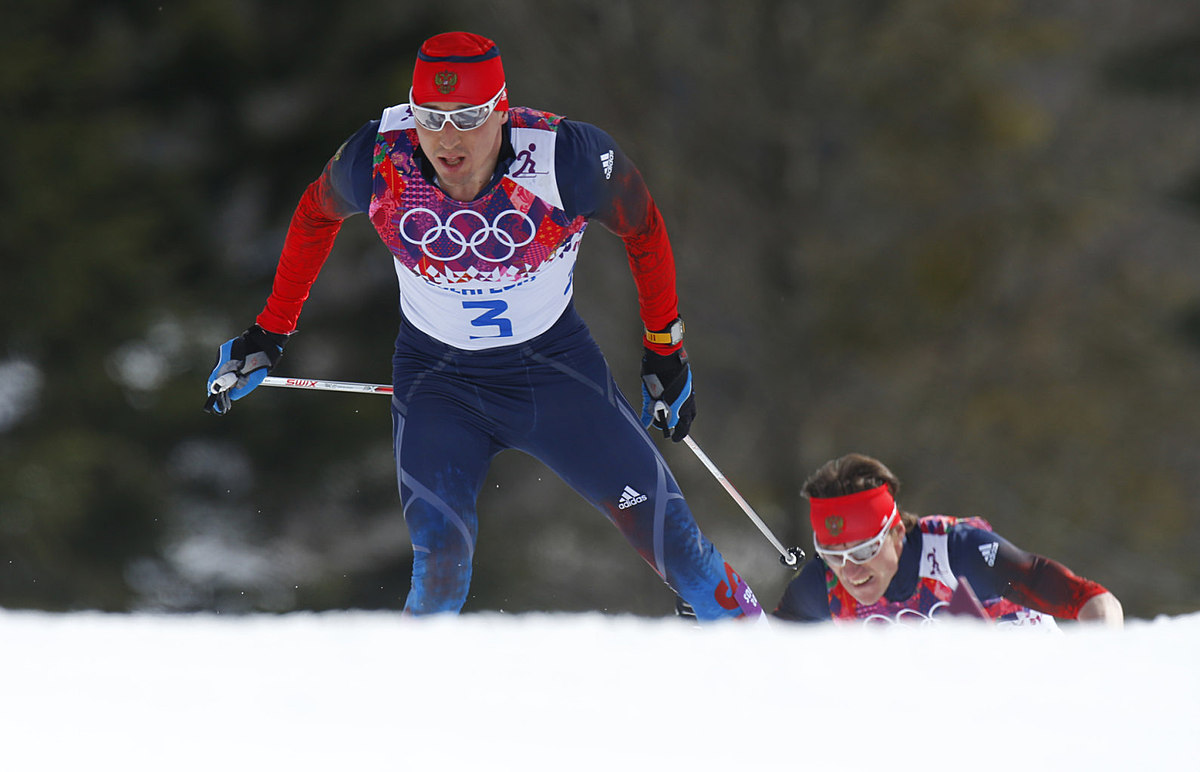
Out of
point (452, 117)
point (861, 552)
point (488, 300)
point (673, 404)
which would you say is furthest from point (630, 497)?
point (452, 117)

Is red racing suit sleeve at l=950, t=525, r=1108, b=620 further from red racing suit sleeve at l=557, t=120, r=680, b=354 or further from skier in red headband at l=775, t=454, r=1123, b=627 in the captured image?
red racing suit sleeve at l=557, t=120, r=680, b=354

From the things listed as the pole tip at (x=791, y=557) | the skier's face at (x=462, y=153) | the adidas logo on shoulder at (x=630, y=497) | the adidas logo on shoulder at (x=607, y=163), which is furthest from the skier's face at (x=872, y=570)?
the skier's face at (x=462, y=153)

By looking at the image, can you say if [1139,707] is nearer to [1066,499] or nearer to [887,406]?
[887,406]

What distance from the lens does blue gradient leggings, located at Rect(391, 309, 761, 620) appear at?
3.09 m

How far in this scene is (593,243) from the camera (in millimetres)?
10719

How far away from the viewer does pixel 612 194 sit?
10.2 feet

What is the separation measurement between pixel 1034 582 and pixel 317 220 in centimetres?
197

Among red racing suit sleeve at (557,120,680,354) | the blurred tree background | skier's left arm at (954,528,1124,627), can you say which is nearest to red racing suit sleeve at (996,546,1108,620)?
skier's left arm at (954,528,1124,627)

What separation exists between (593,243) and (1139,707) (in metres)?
9.27

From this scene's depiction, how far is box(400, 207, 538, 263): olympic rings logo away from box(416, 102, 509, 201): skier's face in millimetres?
59

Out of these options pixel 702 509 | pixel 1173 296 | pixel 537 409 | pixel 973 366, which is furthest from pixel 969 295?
pixel 537 409

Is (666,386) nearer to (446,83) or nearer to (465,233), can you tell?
(465,233)

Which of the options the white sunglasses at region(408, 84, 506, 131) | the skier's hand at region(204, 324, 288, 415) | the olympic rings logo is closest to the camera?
the white sunglasses at region(408, 84, 506, 131)

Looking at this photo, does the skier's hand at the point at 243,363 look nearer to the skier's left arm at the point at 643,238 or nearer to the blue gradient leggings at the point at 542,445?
the blue gradient leggings at the point at 542,445
